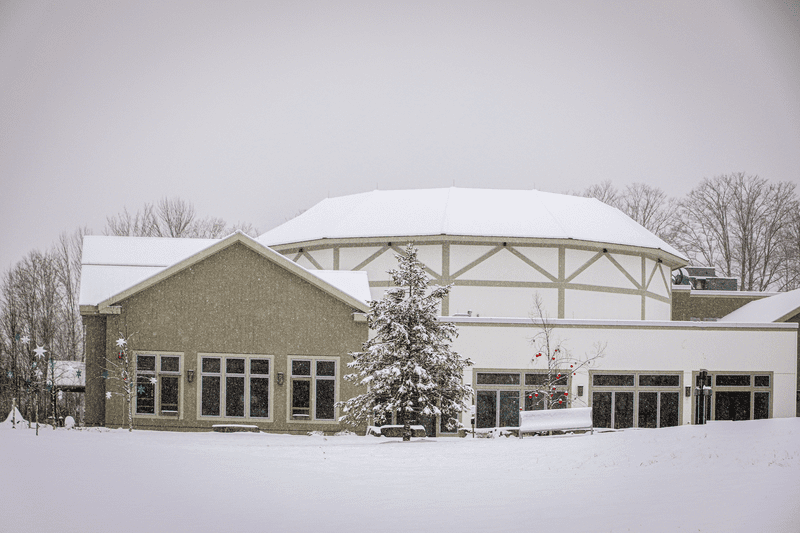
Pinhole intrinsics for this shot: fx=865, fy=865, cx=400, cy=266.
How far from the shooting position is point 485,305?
3034 cm

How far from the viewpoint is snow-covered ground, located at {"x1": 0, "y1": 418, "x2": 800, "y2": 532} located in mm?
11078

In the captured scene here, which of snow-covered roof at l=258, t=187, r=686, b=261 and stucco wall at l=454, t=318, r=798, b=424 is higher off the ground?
snow-covered roof at l=258, t=187, r=686, b=261

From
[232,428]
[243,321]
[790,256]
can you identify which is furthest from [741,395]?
[790,256]

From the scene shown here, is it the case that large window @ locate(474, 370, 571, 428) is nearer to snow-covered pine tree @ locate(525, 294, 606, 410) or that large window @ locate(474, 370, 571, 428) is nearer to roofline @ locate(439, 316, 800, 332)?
snow-covered pine tree @ locate(525, 294, 606, 410)

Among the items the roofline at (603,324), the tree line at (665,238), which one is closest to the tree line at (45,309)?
the tree line at (665,238)

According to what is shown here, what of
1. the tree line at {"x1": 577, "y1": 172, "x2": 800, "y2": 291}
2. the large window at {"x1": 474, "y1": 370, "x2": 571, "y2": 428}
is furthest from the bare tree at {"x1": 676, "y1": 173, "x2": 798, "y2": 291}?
the large window at {"x1": 474, "y1": 370, "x2": 571, "y2": 428}

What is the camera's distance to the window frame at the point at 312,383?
2439cm

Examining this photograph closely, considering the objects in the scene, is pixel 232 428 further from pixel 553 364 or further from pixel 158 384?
pixel 553 364

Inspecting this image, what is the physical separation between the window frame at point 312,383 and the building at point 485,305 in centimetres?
9

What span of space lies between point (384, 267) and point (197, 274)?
332 inches

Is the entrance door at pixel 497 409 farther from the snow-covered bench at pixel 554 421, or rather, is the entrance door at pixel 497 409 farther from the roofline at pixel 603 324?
the snow-covered bench at pixel 554 421

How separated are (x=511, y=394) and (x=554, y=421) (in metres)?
4.86

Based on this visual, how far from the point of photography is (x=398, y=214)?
1293 inches

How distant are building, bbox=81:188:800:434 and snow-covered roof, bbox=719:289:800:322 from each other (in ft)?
10.6
